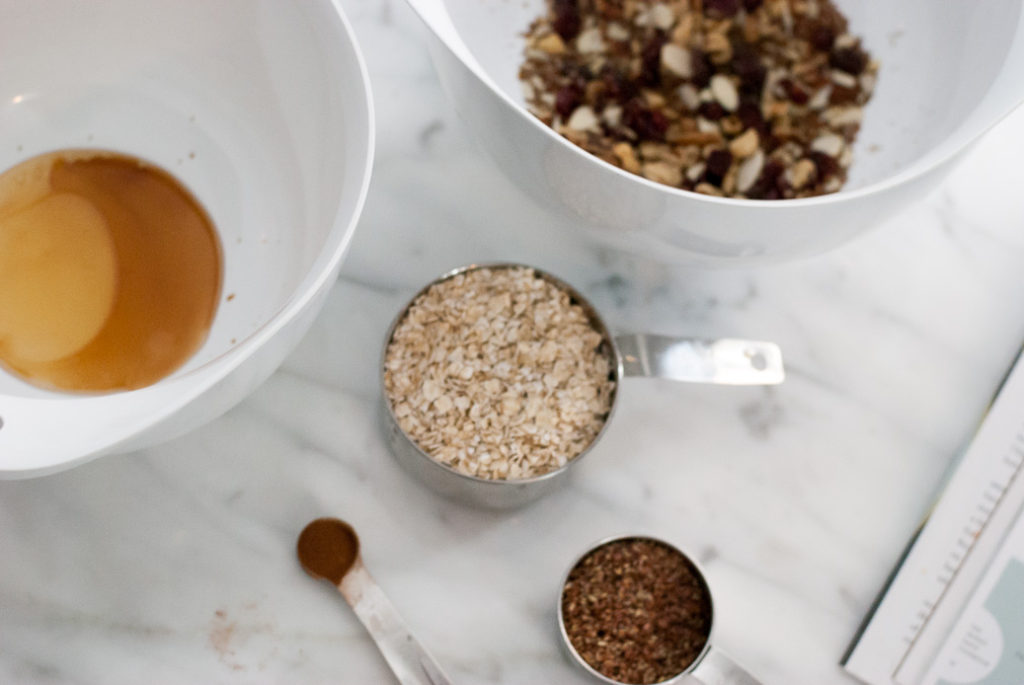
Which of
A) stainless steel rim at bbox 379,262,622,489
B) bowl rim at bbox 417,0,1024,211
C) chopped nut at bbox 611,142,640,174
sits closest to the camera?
bowl rim at bbox 417,0,1024,211

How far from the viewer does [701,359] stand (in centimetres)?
78

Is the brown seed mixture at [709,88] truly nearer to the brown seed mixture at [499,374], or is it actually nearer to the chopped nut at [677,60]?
the chopped nut at [677,60]

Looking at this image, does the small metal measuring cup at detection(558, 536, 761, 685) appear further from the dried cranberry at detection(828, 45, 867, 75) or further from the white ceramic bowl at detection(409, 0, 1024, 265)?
the dried cranberry at detection(828, 45, 867, 75)

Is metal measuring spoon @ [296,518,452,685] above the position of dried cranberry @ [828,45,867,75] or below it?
below

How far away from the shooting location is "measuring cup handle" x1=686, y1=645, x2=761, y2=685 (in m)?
0.73

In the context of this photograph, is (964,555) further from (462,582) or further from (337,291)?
(337,291)

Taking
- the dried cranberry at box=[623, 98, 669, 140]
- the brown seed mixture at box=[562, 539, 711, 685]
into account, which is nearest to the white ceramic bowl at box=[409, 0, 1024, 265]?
the dried cranberry at box=[623, 98, 669, 140]

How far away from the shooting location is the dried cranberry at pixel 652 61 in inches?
33.6

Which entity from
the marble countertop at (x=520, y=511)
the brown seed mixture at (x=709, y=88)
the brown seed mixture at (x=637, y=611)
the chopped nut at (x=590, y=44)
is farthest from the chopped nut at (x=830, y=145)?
the brown seed mixture at (x=637, y=611)

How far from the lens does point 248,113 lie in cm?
81

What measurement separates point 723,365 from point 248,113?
18.1 inches

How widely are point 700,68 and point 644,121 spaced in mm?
92

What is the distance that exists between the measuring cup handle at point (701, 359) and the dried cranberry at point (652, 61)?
0.25 m

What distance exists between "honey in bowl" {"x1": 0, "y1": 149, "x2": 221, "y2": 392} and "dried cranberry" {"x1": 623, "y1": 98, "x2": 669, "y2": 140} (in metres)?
0.38
